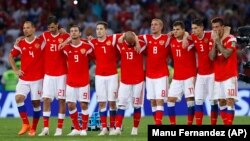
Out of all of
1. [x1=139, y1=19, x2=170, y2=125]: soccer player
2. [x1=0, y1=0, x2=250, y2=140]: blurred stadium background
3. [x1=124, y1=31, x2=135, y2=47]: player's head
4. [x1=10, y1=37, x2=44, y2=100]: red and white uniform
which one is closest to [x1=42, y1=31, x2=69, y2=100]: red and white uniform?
[x1=10, y1=37, x2=44, y2=100]: red and white uniform

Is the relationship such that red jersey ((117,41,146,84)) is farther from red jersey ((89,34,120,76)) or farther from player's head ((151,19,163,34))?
player's head ((151,19,163,34))

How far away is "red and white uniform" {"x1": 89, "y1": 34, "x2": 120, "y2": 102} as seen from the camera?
75.1 feet

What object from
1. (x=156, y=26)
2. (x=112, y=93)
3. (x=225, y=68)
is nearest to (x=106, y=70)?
(x=112, y=93)

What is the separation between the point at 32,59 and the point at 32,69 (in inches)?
8.9

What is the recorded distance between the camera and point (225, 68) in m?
21.8

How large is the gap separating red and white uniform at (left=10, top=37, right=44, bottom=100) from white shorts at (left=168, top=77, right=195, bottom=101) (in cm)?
298

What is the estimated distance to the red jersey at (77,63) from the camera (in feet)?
75.3

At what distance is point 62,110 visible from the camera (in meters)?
23.2

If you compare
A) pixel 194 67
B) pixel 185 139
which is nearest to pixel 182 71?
pixel 194 67

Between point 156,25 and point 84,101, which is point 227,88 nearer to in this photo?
point 156,25

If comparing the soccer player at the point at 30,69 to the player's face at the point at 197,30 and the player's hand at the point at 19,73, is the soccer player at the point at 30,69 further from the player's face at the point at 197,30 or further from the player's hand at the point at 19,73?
the player's face at the point at 197,30

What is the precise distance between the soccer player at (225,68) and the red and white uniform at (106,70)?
2319 millimetres

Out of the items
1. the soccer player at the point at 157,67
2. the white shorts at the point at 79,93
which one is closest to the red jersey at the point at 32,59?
the white shorts at the point at 79,93

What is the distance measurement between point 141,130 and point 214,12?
12.5m
